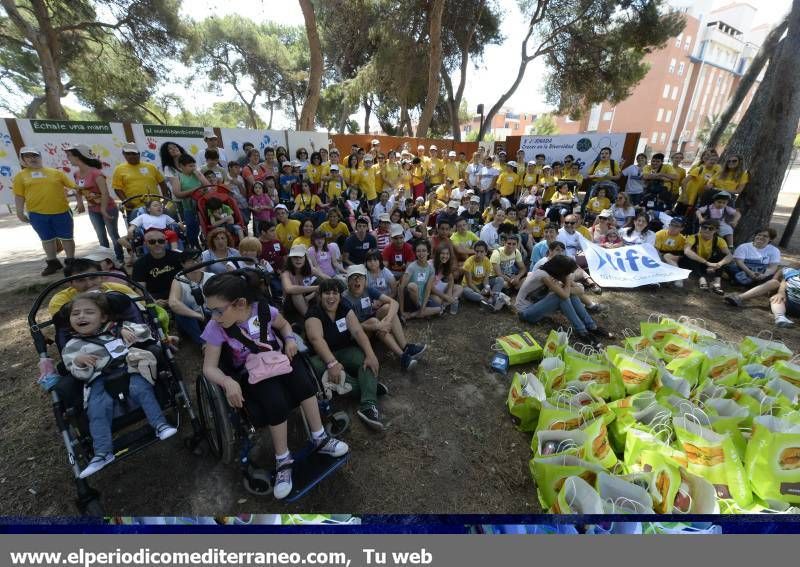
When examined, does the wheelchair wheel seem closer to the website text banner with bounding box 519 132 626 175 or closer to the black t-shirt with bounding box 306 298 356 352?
the black t-shirt with bounding box 306 298 356 352

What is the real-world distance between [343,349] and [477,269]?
2744 millimetres

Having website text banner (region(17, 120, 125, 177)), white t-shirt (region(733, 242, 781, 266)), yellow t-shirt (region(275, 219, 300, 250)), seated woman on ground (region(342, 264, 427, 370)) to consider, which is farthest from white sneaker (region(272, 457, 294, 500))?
website text banner (region(17, 120, 125, 177))

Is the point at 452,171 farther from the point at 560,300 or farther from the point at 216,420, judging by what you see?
the point at 216,420

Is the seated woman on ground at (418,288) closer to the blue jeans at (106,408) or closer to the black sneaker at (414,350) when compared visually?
the black sneaker at (414,350)

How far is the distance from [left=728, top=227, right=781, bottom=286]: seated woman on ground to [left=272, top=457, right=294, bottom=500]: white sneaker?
7.19 metres

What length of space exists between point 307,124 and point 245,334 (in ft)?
→ 36.5

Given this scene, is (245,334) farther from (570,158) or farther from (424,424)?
(570,158)

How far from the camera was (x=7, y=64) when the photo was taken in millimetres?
19438

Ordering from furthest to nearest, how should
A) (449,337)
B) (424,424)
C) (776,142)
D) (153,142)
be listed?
(153,142)
(776,142)
(449,337)
(424,424)

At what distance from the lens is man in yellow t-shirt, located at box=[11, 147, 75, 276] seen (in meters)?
4.94

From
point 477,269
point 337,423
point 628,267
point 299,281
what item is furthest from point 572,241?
point 337,423

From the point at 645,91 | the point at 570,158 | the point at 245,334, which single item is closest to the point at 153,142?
the point at 245,334

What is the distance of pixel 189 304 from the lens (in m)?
3.72

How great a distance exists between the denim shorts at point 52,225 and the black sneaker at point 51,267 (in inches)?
14.3
